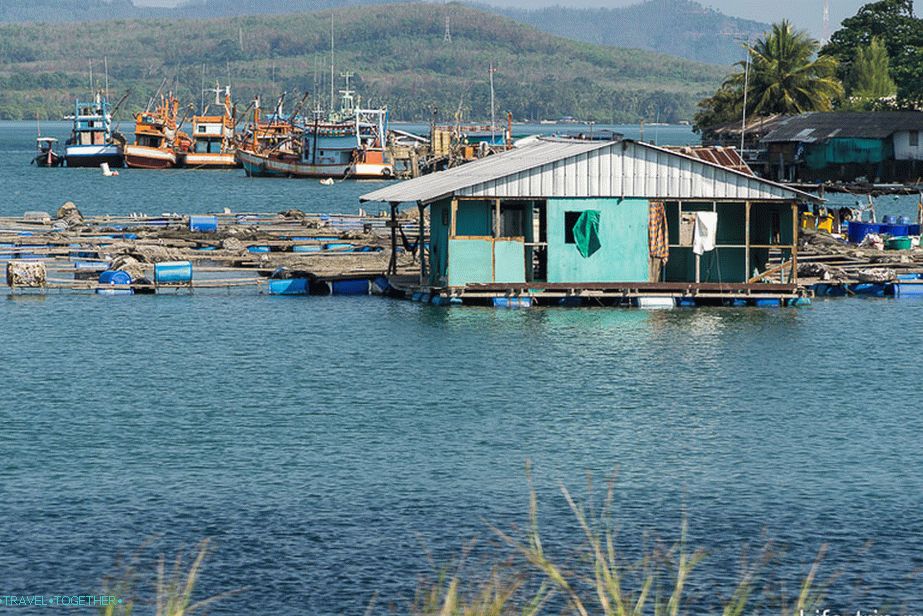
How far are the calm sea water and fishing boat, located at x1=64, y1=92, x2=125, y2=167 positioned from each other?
109281 millimetres

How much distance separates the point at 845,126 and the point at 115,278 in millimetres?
68551

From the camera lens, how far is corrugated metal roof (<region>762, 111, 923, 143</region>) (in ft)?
339

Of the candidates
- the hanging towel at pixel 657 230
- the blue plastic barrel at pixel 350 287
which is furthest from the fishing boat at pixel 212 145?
the hanging towel at pixel 657 230

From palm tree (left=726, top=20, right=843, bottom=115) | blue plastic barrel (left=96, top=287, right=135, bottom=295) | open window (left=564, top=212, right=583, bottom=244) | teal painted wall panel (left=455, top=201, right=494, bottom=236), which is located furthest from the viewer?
palm tree (left=726, top=20, right=843, bottom=115)

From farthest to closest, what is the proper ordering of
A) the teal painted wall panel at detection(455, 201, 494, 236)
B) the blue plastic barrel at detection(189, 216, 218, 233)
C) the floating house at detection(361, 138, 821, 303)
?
the blue plastic barrel at detection(189, 216, 218, 233), the teal painted wall panel at detection(455, 201, 494, 236), the floating house at detection(361, 138, 821, 303)

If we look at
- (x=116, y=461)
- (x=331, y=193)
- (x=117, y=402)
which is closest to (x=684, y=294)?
(x=117, y=402)

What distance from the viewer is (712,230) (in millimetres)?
43594

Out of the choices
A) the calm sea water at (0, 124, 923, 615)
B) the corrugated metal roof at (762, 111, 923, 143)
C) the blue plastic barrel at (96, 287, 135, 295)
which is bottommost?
the calm sea water at (0, 124, 923, 615)

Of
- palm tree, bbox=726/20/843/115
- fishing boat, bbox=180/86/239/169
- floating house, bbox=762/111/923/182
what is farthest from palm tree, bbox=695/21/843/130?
fishing boat, bbox=180/86/239/169

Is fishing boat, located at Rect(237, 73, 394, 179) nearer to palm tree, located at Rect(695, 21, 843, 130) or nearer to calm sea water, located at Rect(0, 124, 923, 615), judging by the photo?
palm tree, located at Rect(695, 21, 843, 130)

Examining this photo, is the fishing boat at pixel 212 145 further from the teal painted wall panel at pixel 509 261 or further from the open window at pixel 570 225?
the open window at pixel 570 225

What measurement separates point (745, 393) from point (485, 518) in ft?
40.2

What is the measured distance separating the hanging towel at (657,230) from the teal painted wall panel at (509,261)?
3.67 metres

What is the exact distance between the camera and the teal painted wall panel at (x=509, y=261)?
43281 mm
